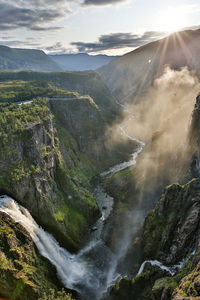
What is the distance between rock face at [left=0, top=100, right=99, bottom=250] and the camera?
57.6m

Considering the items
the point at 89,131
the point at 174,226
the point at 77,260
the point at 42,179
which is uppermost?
the point at 89,131

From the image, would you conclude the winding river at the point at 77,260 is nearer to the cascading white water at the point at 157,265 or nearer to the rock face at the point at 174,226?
the cascading white water at the point at 157,265

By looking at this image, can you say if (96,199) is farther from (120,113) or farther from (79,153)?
(120,113)

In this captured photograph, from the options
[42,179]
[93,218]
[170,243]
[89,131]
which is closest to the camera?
[170,243]

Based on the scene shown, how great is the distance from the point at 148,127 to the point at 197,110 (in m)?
107

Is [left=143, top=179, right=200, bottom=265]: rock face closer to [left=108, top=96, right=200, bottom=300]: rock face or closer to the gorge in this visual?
[left=108, top=96, right=200, bottom=300]: rock face

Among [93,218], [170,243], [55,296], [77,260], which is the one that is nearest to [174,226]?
[170,243]

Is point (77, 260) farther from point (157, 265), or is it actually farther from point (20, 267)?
point (157, 265)

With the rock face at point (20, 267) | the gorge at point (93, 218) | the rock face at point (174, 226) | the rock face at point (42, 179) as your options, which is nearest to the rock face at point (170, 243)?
the rock face at point (174, 226)

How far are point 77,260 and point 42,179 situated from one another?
925 inches

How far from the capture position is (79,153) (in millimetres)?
109938

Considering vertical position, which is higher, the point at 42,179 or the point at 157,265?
the point at 42,179

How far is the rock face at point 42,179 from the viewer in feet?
189

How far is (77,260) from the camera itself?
57188 mm
